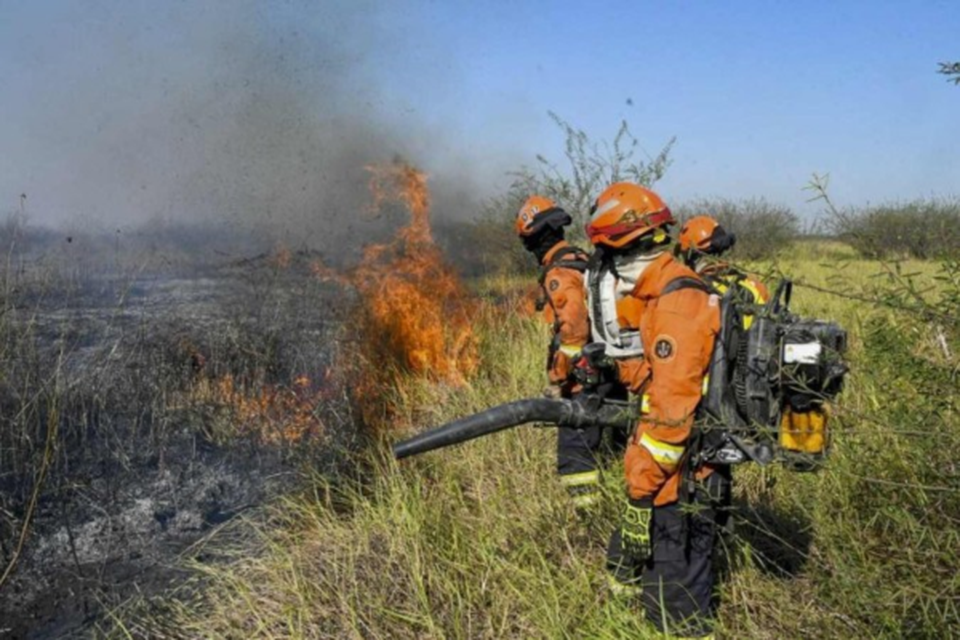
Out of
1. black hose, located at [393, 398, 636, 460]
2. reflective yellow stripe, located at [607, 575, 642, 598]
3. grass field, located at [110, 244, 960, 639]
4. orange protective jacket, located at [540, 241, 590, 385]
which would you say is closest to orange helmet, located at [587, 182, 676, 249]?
grass field, located at [110, 244, 960, 639]

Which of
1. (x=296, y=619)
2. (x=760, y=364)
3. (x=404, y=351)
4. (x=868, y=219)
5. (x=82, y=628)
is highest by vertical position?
(x=868, y=219)

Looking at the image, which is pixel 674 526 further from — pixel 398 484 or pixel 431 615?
pixel 398 484

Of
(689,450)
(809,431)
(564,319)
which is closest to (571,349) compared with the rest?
(564,319)

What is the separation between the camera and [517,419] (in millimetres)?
2877

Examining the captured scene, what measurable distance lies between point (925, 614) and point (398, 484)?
3198 mm

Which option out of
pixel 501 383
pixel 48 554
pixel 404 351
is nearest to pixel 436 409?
pixel 501 383

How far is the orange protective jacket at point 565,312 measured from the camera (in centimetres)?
467

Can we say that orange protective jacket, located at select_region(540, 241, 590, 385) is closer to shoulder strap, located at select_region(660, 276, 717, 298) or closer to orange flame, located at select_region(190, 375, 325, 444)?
shoulder strap, located at select_region(660, 276, 717, 298)

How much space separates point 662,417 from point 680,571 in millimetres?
658

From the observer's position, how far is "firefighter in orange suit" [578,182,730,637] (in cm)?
261

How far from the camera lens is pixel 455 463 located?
500 centimetres

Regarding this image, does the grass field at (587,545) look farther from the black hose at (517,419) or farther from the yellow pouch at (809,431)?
the black hose at (517,419)

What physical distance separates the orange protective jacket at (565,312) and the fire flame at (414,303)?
236 cm

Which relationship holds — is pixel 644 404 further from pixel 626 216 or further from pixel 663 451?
pixel 626 216
